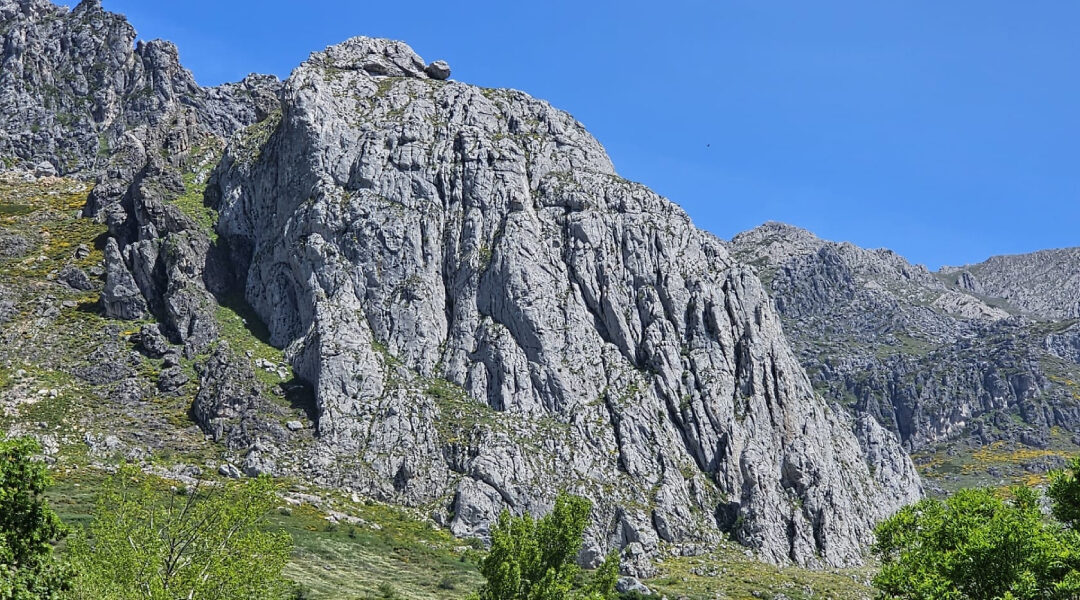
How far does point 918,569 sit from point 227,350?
367 feet

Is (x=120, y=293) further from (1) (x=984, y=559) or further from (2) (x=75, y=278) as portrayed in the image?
(1) (x=984, y=559)

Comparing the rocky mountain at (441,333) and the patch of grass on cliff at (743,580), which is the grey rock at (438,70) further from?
the patch of grass on cliff at (743,580)

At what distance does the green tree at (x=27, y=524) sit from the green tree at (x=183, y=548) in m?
6.55

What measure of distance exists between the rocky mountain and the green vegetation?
72.8 metres

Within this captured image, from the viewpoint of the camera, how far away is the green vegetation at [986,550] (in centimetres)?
2716

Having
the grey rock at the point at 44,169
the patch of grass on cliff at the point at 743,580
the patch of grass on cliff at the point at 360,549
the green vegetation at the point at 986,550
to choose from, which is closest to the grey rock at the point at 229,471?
the patch of grass on cliff at the point at 360,549

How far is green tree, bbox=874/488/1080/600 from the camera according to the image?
88.7ft

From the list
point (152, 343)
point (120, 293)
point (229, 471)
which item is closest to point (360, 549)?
point (229, 471)

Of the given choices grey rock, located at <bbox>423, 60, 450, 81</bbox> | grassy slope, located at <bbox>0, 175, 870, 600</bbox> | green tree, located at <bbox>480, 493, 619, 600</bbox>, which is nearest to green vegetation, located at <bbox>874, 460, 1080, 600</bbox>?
green tree, located at <bbox>480, 493, 619, 600</bbox>

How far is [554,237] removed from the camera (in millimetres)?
142125

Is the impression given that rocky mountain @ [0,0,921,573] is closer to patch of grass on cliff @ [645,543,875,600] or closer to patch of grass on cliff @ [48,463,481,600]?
patch of grass on cliff @ [645,543,875,600]

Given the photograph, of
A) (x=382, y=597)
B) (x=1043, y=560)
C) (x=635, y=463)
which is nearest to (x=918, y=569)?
(x=1043, y=560)

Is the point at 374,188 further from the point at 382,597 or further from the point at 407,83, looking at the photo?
the point at 382,597

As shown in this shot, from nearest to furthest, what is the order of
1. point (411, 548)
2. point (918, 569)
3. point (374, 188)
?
point (918, 569) < point (411, 548) < point (374, 188)
